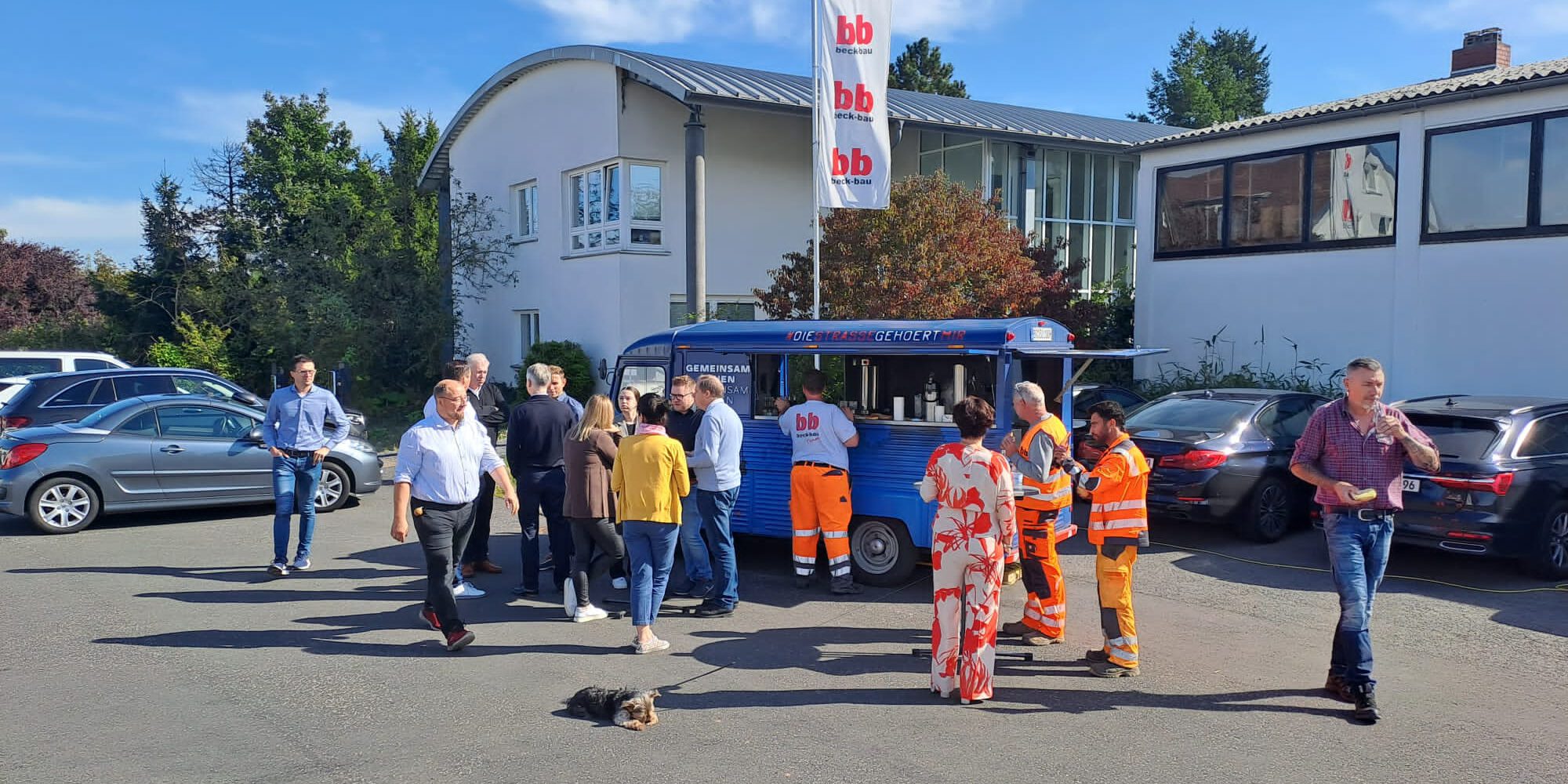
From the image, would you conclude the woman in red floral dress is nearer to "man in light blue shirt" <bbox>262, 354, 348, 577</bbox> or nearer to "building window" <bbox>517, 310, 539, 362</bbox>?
"man in light blue shirt" <bbox>262, 354, 348, 577</bbox>

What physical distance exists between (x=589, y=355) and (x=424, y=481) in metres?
14.5

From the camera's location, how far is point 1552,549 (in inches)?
334

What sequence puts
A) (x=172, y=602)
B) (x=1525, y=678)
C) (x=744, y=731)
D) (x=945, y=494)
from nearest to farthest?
1. (x=744, y=731)
2. (x=945, y=494)
3. (x=1525, y=678)
4. (x=172, y=602)

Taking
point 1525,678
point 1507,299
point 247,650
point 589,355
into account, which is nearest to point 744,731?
point 247,650

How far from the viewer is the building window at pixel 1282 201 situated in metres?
15.2

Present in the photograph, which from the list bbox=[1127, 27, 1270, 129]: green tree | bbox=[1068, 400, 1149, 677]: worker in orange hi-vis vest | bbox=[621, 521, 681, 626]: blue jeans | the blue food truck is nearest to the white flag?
the blue food truck

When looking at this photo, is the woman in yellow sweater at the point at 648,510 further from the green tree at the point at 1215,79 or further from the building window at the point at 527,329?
the green tree at the point at 1215,79

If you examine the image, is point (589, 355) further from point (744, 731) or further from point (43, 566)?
point (744, 731)

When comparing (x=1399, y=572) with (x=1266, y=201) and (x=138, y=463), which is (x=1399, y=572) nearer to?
(x=1266, y=201)

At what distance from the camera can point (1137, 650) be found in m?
6.35

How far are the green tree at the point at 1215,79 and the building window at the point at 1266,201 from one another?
54.0 metres

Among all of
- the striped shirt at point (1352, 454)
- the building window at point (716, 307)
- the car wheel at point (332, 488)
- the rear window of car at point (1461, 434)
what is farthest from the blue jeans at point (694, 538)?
the building window at point (716, 307)

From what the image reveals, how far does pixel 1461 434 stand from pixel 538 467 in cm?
751

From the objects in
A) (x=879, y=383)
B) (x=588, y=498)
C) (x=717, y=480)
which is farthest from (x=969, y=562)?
(x=879, y=383)
